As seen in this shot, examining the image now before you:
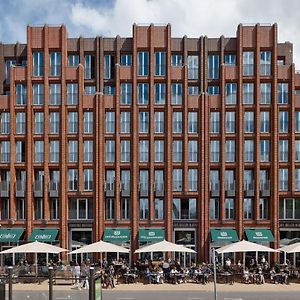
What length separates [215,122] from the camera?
44500 millimetres

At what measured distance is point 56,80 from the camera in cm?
4491

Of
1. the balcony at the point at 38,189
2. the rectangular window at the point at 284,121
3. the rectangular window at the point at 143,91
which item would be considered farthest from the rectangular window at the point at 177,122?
the balcony at the point at 38,189

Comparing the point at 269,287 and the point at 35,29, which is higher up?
the point at 35,29

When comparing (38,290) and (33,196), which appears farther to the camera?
(33,196)

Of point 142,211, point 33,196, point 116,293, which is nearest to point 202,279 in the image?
point 116,293

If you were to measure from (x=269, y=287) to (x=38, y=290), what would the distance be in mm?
20531

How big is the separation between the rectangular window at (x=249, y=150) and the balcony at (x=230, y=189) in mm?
2646

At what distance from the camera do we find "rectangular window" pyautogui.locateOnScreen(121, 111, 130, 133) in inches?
1752

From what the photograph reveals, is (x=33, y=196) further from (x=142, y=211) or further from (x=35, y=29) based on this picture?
(x=35, y=29)

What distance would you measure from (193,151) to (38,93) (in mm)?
15712

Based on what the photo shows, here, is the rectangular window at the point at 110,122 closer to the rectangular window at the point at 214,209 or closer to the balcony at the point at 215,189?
the balcony at the point at 215,189

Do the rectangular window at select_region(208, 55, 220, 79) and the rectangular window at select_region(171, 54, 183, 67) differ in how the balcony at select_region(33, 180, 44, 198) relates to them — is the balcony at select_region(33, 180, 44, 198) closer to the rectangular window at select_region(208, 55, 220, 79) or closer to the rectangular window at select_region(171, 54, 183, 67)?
the rectangular window at select_region(171, 54, 183, 67)

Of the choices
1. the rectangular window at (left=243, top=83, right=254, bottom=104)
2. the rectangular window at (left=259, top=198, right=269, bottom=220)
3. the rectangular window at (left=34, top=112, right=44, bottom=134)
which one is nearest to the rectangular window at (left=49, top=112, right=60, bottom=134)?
the rectangular window at (left=34, top=112, right=44, bottom=134)

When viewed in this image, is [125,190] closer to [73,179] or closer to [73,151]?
[73,179]
